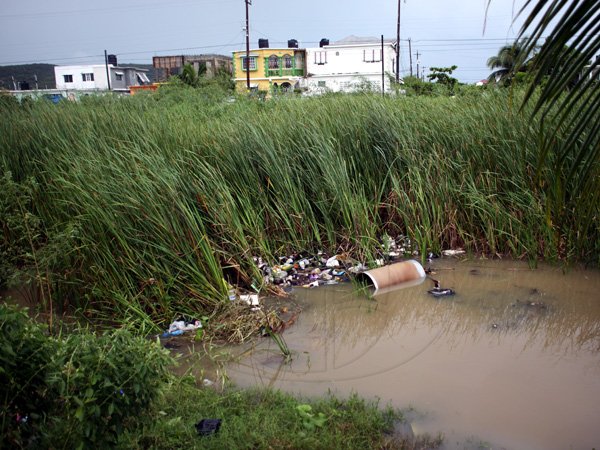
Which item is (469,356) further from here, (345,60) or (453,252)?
(345,60)

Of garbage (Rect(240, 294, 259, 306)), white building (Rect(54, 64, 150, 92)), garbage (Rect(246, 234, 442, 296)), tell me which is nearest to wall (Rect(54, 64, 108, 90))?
white building (Rect(54, 64, 150, 92))

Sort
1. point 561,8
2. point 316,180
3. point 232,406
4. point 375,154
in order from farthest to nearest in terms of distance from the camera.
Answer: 1. point 375,154
2. point 316,180
3. point 232,406
4. point 561,8

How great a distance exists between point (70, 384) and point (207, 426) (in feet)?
3.02

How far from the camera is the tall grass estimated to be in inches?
174

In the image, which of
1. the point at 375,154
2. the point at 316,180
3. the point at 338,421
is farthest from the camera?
the point at 375,154

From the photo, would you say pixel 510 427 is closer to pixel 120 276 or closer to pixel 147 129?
pixel 120 276

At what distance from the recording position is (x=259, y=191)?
5605mm

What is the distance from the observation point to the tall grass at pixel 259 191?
443cm

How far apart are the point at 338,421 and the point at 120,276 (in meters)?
2.30

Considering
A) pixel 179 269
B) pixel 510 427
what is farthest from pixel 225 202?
pixel 510 427

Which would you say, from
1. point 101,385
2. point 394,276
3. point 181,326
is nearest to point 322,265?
point 394,276

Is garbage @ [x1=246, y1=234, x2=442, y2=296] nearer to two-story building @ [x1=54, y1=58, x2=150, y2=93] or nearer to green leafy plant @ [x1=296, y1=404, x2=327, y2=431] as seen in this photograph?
green leafy plant @ [x1=296, y1=404, x2=327, y2=431]

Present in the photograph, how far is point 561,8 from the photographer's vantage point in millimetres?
1377

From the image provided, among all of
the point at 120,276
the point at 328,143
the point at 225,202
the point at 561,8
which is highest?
the point at 561,8
